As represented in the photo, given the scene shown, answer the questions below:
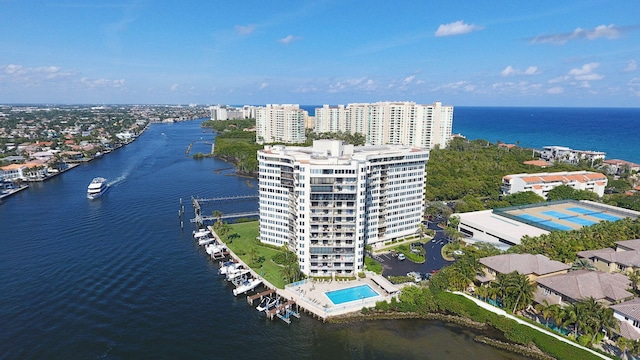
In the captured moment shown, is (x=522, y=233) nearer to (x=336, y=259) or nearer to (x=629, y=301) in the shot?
(x=629, y=301)

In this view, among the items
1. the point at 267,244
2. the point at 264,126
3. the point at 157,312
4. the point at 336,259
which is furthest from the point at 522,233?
the point at 264,126

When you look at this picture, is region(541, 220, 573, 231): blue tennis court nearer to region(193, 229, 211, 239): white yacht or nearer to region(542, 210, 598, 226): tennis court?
region(542, 210, 598, 226): tennis court

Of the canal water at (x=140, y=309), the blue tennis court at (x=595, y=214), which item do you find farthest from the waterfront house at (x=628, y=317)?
the blue tennis court at (x=595, y=214)

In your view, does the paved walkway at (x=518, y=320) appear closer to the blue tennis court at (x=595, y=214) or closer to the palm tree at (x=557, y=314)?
the palm tree at (x=557, y=314)

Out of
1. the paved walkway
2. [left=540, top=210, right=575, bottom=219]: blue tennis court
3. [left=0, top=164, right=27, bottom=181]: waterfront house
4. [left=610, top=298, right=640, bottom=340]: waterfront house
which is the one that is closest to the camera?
the paved walkway

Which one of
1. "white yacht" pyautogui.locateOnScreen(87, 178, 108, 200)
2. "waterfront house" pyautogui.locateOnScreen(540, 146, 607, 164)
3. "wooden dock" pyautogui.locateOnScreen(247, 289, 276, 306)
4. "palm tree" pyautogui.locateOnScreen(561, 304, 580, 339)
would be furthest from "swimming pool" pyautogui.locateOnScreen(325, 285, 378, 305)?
"waterfront house" pyautogui.locateOnScreen(540, 146, 607, 164)

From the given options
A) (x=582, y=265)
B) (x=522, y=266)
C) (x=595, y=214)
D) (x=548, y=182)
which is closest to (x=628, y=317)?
(x=522, y=266)
